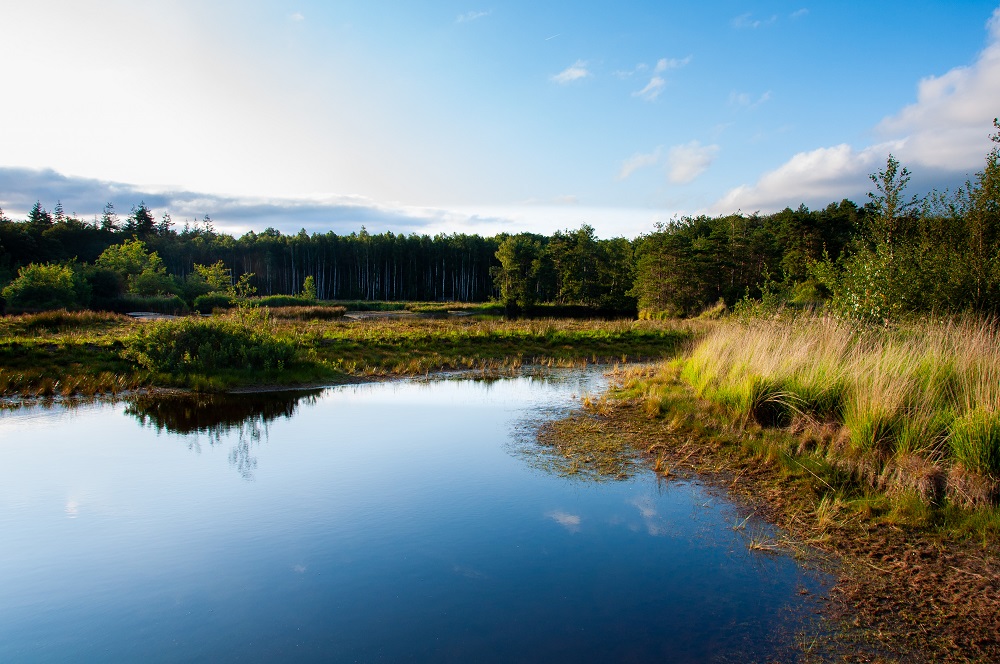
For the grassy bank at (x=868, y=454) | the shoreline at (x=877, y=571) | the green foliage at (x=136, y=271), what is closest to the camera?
the shoreline at (x=877, y=571)

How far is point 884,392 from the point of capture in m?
9.07

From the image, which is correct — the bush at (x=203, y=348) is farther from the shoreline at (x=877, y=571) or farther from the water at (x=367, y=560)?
the shoreline at (x=877, y=571)

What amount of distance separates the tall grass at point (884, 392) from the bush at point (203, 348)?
14.2 metres

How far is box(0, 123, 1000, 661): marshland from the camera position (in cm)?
562

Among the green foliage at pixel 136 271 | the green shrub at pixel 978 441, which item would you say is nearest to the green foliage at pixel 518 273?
the green foliage at pixel 136 271

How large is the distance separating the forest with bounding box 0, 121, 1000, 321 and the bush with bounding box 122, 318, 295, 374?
4.56 metres

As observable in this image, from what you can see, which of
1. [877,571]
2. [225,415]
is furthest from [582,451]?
[225,415]

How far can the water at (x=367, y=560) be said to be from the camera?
522 centimetres

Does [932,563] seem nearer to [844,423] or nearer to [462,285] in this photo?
[844,423]

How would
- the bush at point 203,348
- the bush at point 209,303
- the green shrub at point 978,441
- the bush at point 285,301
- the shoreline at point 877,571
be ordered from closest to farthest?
the shoreline at point 877,571 < the green shrub at point 978,441 < the bush at point 203,348 < the bush at point 209,303 < the bush at point 285,301

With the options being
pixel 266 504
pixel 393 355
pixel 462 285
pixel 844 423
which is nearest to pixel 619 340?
pixel 393 355

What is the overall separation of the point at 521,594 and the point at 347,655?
1.77 meters

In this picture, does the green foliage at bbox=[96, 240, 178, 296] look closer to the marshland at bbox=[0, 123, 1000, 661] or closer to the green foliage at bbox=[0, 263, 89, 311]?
the green foliage at bbox=[0, 263, 89, 311]

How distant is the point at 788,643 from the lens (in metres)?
4.98
